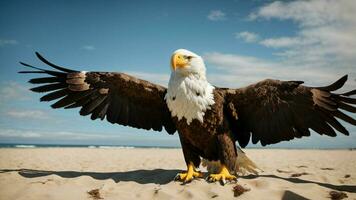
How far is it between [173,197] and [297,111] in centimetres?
248

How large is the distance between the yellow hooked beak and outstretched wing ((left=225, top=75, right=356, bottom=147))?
0.91 metres

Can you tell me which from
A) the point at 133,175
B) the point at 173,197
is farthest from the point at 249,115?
the point at 133,175

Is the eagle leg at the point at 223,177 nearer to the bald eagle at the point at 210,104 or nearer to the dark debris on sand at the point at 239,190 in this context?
the bald eagle at the point at 210,104

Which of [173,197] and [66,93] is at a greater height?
[66,93]

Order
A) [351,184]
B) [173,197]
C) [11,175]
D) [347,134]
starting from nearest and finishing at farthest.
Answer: [173,197]
[347,134]
[351,184]
[11,175]

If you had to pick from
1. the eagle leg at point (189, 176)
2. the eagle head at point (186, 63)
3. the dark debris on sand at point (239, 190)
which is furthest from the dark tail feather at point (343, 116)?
the eagle leg at point (189, 176)

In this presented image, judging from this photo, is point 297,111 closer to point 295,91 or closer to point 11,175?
point 295,91

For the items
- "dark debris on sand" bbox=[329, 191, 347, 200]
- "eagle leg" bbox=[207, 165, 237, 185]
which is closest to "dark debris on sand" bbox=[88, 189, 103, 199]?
"eagle leg" bbox=[207, 165, 237, 185]

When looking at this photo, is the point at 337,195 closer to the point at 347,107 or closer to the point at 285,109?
the point at 347,107

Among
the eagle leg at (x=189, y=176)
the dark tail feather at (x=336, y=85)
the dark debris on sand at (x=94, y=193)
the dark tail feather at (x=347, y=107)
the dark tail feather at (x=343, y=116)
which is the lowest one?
the dark debris on sand at (x=94, y=193)

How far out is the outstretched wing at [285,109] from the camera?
5270 mm

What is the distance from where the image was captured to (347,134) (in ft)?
17.3

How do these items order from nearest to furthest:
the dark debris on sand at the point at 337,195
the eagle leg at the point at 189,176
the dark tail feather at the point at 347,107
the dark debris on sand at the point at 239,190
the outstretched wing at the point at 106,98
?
the dark debris on sand at the point at 337,195, the dark debris on sand at the point at 239,190, the dark tail feather at the point at 347,107, the eagle leg at the point at 189,176, the outstretched wing at the point at 106,98

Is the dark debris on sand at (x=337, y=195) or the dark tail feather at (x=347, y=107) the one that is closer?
the dark debris on sand at (x=337, y=195)
